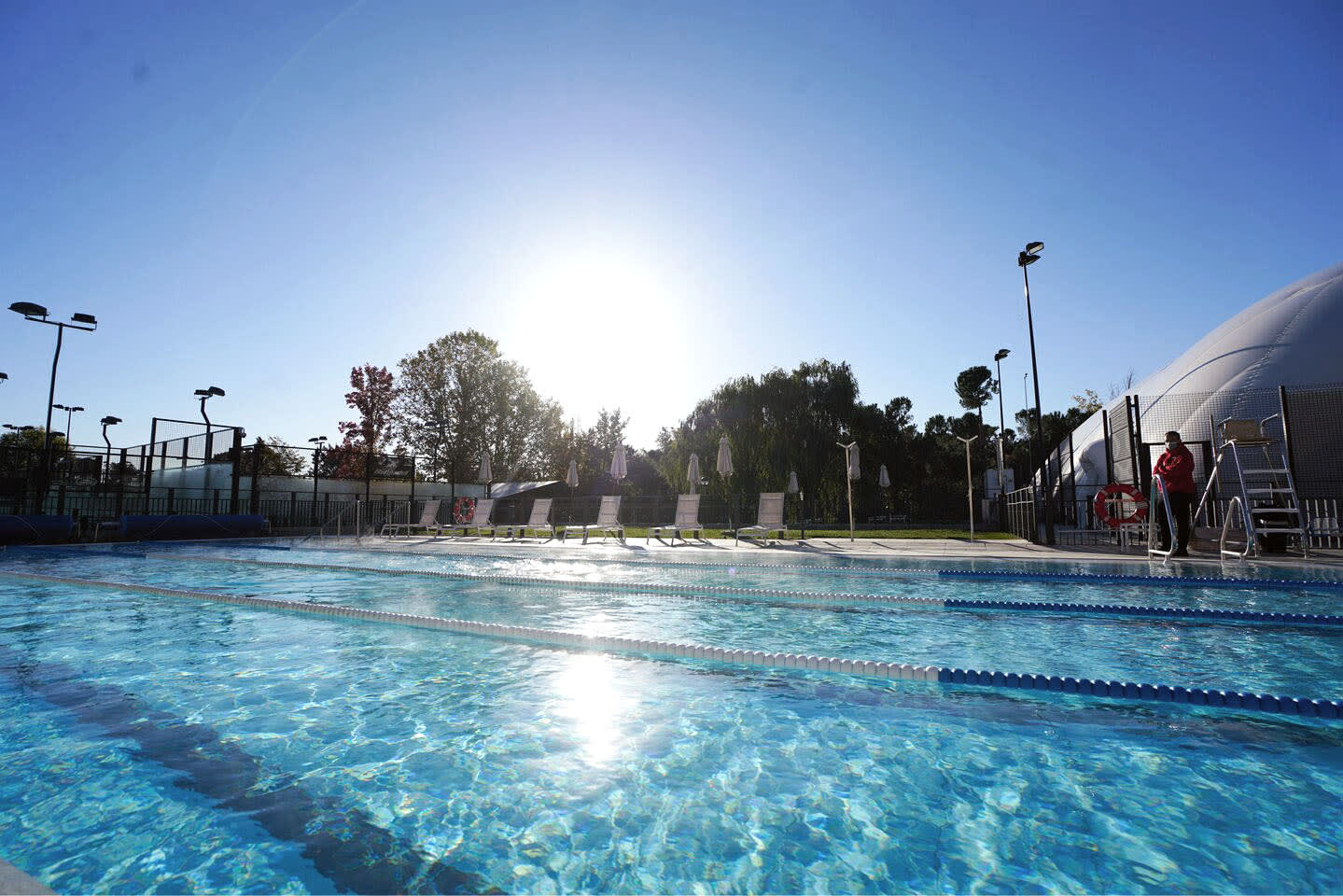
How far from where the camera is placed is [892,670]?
3891 millimetres

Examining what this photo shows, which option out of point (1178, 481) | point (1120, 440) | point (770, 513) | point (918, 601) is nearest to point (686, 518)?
point (770, 513)

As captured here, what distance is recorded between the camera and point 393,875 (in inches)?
70.0

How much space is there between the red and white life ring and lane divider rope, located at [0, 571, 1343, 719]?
28.4ft

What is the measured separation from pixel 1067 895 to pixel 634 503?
25.9m

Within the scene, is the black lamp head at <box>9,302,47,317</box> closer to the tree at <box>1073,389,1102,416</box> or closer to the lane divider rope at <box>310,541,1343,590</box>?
the lane divider rope at <box>310,541,1343,590</box>

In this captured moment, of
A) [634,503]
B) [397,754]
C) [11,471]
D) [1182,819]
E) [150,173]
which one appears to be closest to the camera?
[1182,819]

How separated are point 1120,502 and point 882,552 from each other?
4465mm

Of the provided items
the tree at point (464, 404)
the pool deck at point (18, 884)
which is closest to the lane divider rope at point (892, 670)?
the pool deck at point (18, 884)

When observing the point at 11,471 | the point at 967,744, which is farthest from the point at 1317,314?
the point at 11,471

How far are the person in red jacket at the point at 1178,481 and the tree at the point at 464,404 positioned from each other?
33034 mm

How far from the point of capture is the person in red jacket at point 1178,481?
873 centimetres

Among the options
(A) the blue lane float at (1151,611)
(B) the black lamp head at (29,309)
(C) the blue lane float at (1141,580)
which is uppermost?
(B) the black lamp head at (29,309)

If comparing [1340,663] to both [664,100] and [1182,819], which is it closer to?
[1182,819]

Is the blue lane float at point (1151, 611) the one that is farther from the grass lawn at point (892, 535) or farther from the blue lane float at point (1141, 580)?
the grass lawn at point (892, 535)
